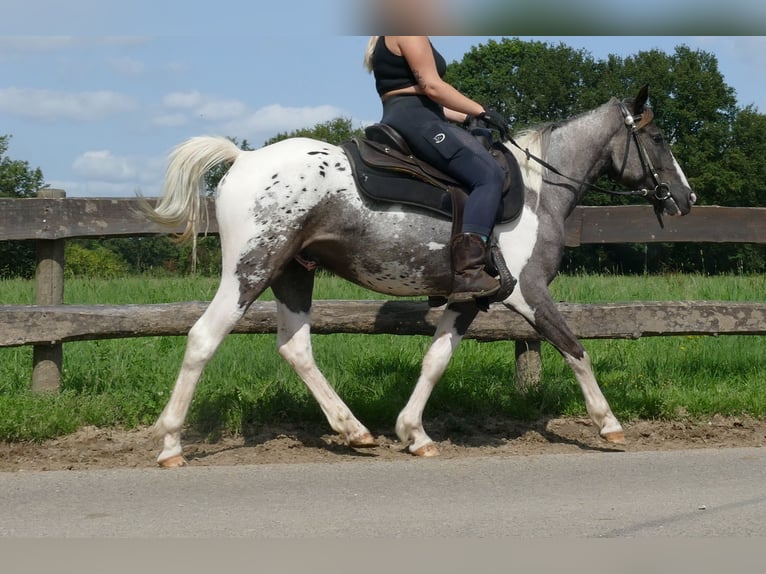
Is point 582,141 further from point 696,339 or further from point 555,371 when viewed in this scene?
point 696,339

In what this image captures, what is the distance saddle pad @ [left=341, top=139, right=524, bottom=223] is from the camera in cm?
560

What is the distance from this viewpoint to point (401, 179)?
568 cm

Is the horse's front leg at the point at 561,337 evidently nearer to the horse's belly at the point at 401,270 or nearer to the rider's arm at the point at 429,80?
the horse's belly at the point at 401,270

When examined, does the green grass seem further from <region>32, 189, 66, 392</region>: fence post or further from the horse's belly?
the horse's belly

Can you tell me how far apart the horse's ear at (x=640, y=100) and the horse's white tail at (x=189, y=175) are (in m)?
2.79

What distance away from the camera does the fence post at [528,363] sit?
7172 millimetres

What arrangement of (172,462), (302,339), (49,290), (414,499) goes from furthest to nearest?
(49,290) → (302,339) → (172,462) → (414,499)

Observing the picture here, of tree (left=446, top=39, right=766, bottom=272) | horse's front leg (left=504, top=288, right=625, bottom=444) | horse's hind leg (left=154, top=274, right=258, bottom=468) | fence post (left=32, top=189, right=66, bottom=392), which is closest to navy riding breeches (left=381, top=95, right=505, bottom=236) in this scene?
horse's front leg (left=504, top=288, right=625, bottom=444)

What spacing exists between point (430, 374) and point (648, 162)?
217 cm

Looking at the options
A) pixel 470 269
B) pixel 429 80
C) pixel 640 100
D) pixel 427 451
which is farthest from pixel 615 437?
pixel 429 80

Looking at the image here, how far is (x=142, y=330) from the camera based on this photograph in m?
6.49

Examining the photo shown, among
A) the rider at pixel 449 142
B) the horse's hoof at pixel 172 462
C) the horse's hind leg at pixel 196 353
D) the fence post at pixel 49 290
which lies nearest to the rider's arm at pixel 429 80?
the rider at pixel 449 142

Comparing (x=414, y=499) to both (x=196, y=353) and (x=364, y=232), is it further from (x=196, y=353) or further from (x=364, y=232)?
(x=364, y=232)

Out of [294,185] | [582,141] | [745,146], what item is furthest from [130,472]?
[745,146]
